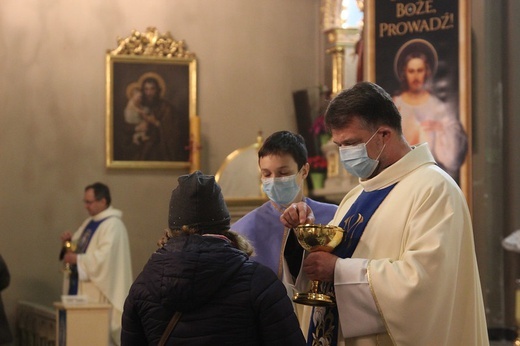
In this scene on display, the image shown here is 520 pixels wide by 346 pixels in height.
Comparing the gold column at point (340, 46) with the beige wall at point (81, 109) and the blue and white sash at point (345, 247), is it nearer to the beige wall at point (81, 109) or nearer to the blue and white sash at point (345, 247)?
the beige wall at point (81, 109)

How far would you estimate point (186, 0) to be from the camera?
41.1 ft

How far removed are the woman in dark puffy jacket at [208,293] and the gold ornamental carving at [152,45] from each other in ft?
30.5

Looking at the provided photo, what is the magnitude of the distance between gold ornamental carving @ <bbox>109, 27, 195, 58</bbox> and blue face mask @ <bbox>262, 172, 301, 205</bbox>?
8.00 m

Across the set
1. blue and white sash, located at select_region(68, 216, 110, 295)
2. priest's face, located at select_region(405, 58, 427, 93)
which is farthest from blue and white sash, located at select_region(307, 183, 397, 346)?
blue and white sash, located at select_region(68, 216, 110, 295)

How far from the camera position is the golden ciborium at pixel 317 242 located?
3.36m

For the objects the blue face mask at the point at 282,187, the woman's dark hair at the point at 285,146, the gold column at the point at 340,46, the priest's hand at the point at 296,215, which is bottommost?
the priest's hand at the point at 296,215

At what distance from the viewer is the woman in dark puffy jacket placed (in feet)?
9.82

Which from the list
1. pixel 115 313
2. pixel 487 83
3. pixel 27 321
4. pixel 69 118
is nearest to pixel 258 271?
pixel 487 83

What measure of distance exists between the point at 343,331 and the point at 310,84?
966 centimetres

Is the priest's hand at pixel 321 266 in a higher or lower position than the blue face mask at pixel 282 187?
lower

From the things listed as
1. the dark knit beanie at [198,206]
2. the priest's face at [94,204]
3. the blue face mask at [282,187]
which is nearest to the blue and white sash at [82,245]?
the priest's face at [94,204]

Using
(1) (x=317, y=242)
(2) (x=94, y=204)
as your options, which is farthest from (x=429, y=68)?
(1) (x=317, y=242)

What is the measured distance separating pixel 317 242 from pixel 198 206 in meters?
0.49

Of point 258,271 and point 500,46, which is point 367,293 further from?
point 500,46
